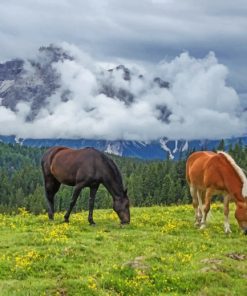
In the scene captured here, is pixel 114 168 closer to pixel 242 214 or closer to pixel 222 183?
pixel 222 183

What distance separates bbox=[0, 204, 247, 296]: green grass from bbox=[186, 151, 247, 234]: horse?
1.04 m

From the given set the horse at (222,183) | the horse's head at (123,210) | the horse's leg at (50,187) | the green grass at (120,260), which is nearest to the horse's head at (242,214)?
the horse at (222,183)

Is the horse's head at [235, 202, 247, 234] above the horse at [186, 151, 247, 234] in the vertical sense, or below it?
below

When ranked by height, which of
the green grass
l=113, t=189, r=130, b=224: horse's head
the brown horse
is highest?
the brown horse

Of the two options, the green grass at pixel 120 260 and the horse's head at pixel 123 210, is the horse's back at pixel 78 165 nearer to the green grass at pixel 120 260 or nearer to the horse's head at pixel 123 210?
the horse's head at pixel 123 210

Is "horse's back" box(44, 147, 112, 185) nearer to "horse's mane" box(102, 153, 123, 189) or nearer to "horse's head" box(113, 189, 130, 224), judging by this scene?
"horse's mane" box(102, 153, 123, 189)

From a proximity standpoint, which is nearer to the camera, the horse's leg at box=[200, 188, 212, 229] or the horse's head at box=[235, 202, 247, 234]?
the horse's head at box=[235, 202, 247, 234]

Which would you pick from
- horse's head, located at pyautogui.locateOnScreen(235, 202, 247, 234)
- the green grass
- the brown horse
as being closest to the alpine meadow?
the green grass

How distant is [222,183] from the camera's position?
2503cm

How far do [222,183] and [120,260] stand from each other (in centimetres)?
834

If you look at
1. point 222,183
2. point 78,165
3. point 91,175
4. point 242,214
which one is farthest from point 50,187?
point 242,214

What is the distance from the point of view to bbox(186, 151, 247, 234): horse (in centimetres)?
2433

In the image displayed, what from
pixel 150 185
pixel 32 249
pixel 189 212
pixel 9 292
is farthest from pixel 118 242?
pixel 150 185

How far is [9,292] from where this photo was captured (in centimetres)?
1495
